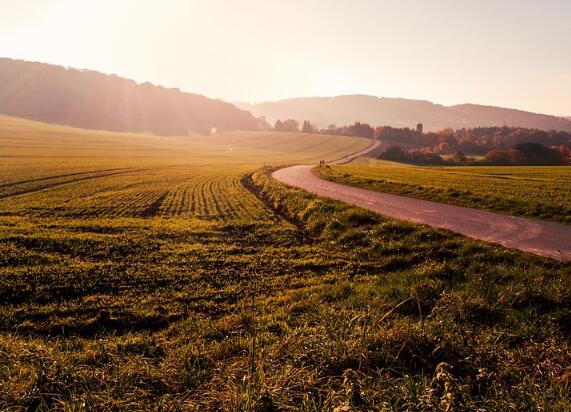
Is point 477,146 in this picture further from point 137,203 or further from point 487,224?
point 137,203

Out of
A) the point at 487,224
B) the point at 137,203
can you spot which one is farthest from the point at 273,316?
the point at 137,203

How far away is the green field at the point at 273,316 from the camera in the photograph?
3957mm

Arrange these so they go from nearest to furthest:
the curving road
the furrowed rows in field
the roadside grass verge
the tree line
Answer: the roadside grass verge < the curving road < the furrowed rows in field < the tree line

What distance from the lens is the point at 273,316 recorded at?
26.5 ft

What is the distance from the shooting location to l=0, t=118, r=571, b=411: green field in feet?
13.0

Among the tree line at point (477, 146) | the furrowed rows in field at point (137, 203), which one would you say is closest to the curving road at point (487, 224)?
the furrowed rows in field at point (137, 203)

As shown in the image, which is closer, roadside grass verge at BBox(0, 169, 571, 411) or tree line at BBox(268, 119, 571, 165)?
roadside grass verge at BBox(0, 169, 571, 411)

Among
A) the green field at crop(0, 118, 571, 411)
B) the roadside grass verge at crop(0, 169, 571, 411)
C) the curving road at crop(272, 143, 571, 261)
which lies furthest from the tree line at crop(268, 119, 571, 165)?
the roadside grass verge at crop(0, 169, 571, 411)

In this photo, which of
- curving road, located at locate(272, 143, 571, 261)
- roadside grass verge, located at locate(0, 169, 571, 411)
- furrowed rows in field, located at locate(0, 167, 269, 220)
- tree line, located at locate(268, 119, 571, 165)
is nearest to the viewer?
roadside grass verge, located at locate(0, 169, 571, 411)

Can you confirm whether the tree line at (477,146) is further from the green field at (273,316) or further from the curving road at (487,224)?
the green field at (273,316)

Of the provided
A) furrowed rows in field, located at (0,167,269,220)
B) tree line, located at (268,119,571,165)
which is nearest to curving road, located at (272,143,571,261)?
furrowed rows in field, located at (0,167,269,220)

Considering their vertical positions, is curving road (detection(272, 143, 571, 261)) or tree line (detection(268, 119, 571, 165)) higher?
tree line (detection(268, 119, 571, 165))

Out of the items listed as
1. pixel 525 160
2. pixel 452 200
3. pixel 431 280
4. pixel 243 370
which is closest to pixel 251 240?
pixel 431 280

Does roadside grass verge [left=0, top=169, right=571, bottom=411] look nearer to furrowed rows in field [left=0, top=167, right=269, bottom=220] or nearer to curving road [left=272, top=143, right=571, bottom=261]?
curving road [left=272, top=143, right=571, bottom=261]
